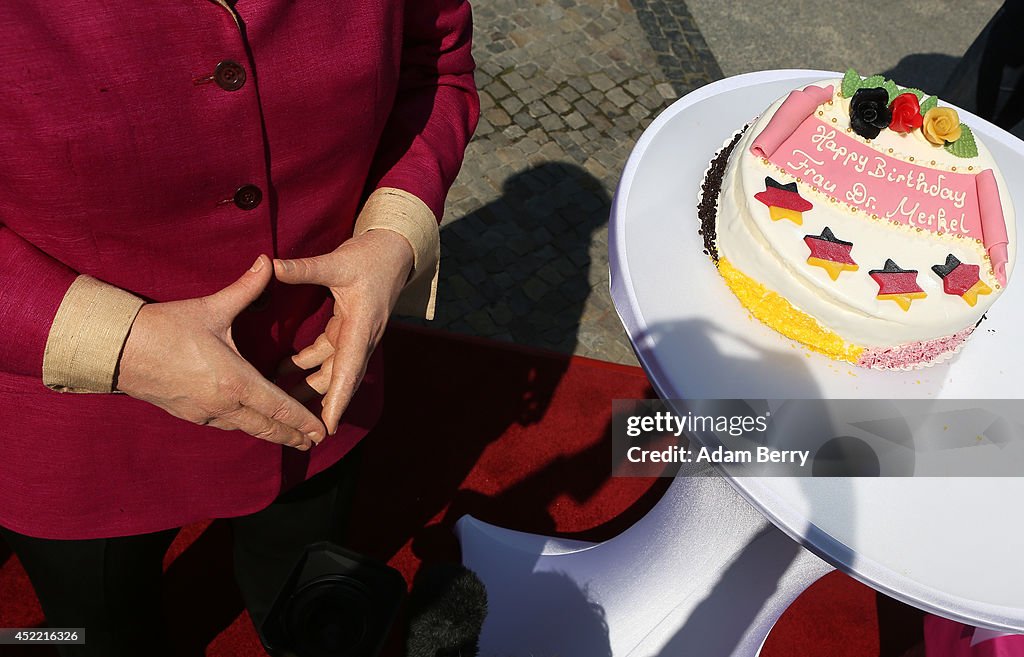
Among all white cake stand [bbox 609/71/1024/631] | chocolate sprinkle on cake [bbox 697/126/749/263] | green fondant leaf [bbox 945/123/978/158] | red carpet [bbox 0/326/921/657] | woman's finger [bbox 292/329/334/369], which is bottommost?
red carpet [bbox 0/326/921/657]

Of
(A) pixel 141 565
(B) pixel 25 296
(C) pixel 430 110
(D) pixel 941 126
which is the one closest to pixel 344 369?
(B) pixel 25 296

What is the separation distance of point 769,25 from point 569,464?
375cm

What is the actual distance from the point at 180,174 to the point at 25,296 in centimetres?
29

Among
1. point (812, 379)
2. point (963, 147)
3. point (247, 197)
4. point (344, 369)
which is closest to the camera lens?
point (247, 197)

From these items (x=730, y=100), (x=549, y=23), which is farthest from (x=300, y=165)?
(x=549, y=23)

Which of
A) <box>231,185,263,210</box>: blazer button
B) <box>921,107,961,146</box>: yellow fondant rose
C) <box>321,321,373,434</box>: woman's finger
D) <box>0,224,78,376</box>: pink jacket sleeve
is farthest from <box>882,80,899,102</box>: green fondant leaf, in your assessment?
<box>0,224,78,376</box>: pink jacket sleeve

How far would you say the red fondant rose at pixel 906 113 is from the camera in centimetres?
218

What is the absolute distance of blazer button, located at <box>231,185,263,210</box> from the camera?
1.28 metres

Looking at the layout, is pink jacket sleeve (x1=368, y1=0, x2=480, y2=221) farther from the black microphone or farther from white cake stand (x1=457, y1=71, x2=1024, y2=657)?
the black microphone

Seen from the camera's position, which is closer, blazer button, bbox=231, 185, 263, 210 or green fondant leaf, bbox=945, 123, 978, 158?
blazer button, bbox=231, 185, 263, 210

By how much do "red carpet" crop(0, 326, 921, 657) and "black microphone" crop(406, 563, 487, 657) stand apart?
126cm

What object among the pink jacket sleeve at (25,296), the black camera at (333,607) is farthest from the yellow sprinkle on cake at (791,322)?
the pink jacket sleeve at (25,296)

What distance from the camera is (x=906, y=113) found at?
218 centimetres

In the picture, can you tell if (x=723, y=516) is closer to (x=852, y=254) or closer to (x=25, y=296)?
(x=852, y=254)
